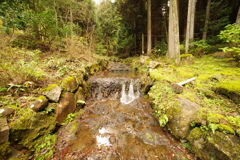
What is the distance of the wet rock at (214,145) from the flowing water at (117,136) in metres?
0.42

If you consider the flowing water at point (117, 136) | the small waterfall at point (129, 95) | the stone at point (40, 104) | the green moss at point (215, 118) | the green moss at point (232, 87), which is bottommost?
the flowing water at point (117, 136)

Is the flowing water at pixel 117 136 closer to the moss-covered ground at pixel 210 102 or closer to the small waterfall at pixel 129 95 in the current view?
the moss-covered ground at pixel 210 102

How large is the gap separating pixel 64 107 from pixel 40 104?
0.94 m

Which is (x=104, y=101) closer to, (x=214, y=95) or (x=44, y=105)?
(x=44, y=105)

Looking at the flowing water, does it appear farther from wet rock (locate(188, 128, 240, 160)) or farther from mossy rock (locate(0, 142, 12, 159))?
mossy rock (locate(0, 142, 12, 159))

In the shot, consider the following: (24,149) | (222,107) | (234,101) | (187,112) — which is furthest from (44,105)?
(234,101)

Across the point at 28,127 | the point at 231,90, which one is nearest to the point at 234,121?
the point at 231,90

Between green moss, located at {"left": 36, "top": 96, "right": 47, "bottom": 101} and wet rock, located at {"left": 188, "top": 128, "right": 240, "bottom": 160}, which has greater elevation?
green moss, located at {"left": 36, "top": 96, "right": 47, "bottom": 101}

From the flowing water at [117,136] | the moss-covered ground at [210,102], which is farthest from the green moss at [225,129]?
the flowing water at [117,136]

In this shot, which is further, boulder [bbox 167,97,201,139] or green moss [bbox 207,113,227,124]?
boulder [bbox 167,97,201,139]

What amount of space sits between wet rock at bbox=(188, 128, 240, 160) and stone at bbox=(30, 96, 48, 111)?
4.75 metres

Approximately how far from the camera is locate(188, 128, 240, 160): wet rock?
6.56 feet

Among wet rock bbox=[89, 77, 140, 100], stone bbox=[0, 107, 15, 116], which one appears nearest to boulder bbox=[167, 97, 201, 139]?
wet rock bbox=[89, 77, 140, 100]

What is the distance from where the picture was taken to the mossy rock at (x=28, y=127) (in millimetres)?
2373
